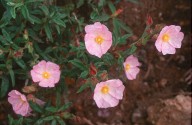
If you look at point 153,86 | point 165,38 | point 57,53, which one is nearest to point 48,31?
point 57,53

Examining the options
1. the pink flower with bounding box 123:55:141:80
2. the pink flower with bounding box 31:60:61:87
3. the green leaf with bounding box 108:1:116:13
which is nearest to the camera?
the pink flower with bounding box 31:60:61:87

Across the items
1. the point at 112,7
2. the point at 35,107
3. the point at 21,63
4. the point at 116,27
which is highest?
the point at 112,7

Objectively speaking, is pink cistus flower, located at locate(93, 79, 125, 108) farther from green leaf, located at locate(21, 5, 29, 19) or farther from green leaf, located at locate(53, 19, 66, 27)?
green leaf, located at locate(21, 5, 29, 19)

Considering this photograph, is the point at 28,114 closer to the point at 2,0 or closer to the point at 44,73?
the point at 44,73

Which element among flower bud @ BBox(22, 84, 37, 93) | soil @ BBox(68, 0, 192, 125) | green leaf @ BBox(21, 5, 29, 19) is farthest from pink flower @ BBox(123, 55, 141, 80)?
green leaf @ BBox(21, 5, 29, 19)

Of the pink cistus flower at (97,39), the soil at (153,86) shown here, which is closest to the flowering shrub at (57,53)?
the pink cistus flower at (97,39)

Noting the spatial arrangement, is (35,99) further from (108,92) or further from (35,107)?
(108,92)
